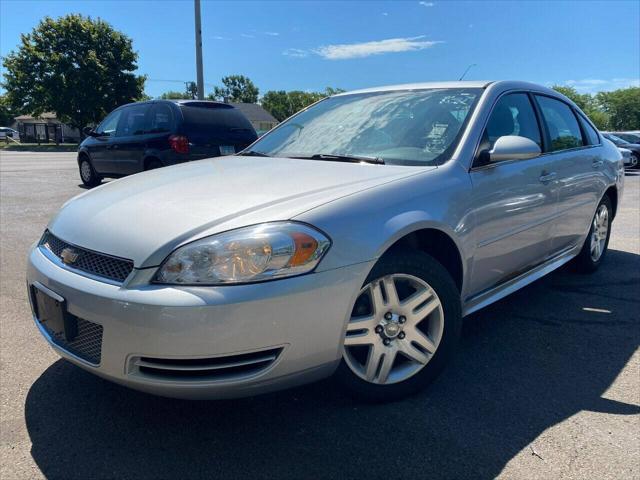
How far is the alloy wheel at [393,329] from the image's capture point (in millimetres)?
2375

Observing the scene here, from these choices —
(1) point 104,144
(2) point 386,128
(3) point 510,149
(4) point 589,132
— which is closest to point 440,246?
(3) point 510,149

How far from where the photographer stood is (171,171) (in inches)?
127

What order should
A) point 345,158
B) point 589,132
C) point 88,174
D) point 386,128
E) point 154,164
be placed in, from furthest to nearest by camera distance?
point 88,174, point 154,164, point 589,132, point 386,128, point 345,158

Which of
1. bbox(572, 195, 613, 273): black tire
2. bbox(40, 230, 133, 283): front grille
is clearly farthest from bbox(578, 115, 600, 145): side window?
bbox(40, 230, 133, 283): front grille

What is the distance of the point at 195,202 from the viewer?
2.39 metres

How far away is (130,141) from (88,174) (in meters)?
2.29

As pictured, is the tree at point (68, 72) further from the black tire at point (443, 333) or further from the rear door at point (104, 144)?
the black tire at point (443, 333)

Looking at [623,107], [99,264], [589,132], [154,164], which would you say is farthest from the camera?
[623,107]

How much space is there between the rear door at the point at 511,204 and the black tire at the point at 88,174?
8861 mm

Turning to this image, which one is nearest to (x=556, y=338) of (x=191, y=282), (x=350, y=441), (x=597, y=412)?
(x=597, y=412)

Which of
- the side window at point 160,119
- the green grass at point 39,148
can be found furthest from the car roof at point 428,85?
the green grass at point 39,148

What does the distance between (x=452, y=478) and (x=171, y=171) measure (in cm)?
229

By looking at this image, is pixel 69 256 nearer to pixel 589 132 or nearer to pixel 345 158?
pixel 345 158

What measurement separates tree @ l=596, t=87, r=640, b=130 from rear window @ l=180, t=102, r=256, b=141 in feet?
343
